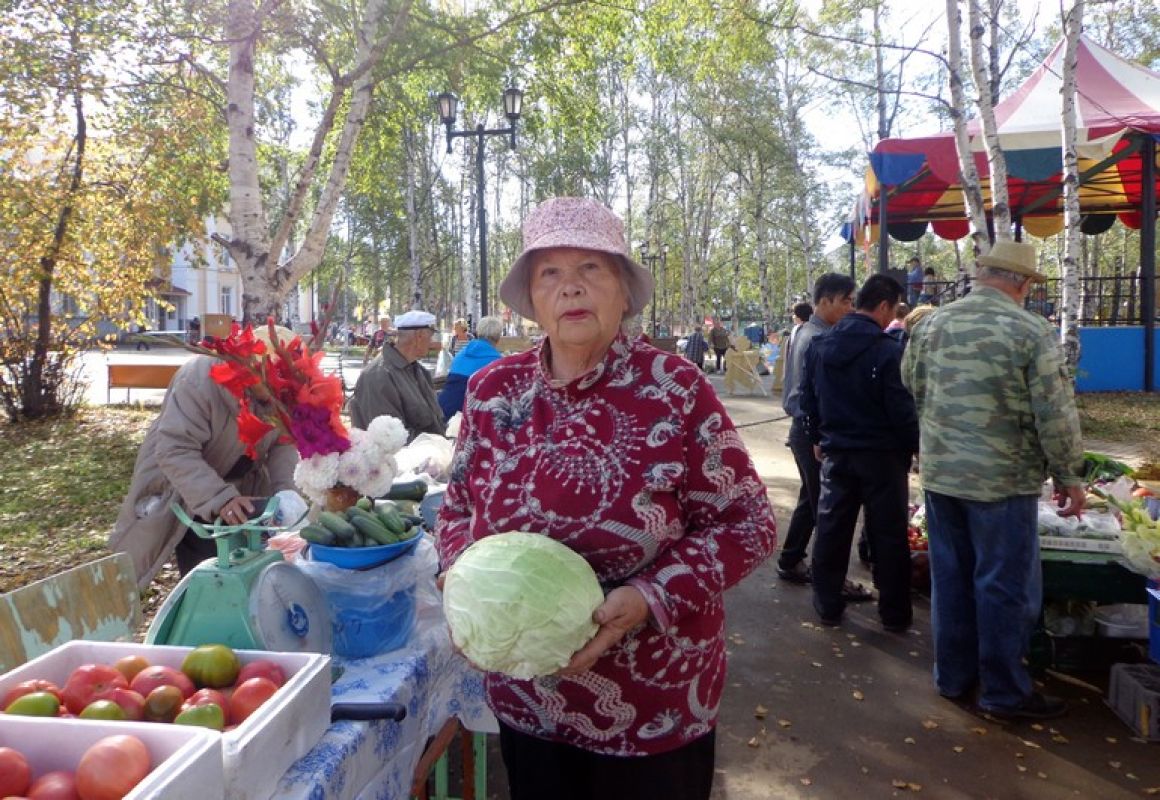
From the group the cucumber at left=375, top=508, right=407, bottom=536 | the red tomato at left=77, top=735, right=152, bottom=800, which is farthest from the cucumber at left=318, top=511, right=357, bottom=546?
the red tomato at left=77, top=735, right=152, bottom=800

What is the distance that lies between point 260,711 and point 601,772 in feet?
2.53

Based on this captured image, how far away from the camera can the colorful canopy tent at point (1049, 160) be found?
9.55 m

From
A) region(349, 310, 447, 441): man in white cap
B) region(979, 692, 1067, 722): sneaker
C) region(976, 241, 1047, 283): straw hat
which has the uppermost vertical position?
region(976, 241, 1047, 283): straw hat

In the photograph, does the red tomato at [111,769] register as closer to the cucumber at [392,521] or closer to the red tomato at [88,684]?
the red tomato at [88,684]

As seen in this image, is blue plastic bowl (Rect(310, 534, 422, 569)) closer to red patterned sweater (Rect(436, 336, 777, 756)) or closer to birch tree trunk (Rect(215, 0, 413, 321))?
red patterned sweater (Rect(436, 336, 777, 756))

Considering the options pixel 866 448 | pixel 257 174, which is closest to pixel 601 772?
pixel 866 448

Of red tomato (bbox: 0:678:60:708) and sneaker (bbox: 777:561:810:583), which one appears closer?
red tomato (bbox: 0:678:60:708)

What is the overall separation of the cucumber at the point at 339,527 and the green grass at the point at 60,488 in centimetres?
479

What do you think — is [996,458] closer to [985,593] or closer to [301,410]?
[985,593]

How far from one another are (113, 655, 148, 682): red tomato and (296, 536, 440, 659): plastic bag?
0.54 meters

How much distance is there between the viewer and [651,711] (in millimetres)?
1687

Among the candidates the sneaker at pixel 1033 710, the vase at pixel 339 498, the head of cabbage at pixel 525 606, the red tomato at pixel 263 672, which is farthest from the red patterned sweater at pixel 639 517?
the sneaker at pixel 1033 710

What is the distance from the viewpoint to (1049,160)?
967 centimetres

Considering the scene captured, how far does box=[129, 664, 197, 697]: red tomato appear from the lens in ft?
5.01
